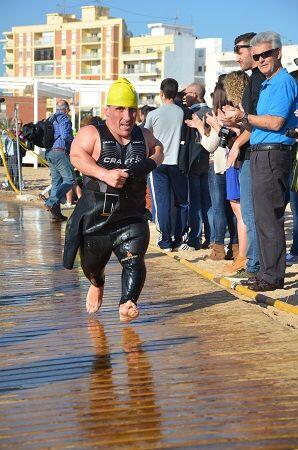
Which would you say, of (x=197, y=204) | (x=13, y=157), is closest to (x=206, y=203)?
(x=197, y=204)

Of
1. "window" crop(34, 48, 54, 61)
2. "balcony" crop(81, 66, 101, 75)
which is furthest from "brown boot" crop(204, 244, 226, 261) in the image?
"window" crop(34, 48, 54, 61)

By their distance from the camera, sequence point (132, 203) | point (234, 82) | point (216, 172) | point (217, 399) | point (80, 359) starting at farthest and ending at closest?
1. point (216, 172)
2. point (234, 82)
3. point (132, 203)
4. point (80, 359)
5. point (217, 399)

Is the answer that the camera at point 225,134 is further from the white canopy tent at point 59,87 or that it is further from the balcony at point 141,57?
the balcony at point 141,57

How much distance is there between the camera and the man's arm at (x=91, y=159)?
589 cm

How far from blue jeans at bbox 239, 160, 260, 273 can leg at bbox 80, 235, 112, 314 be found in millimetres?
2190

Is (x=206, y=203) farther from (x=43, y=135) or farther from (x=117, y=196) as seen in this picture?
(x=117, y=196)

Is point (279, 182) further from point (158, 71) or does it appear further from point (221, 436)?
point (158, 71)

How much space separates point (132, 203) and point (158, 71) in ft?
459

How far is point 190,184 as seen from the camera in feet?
36.0

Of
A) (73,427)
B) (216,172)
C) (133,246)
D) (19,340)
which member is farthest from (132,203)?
(216,172)

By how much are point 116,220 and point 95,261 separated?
1.25 feet

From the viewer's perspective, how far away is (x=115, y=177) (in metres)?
5.87

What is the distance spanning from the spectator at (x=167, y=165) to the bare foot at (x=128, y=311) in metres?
4.61

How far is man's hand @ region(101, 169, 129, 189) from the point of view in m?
5.88
